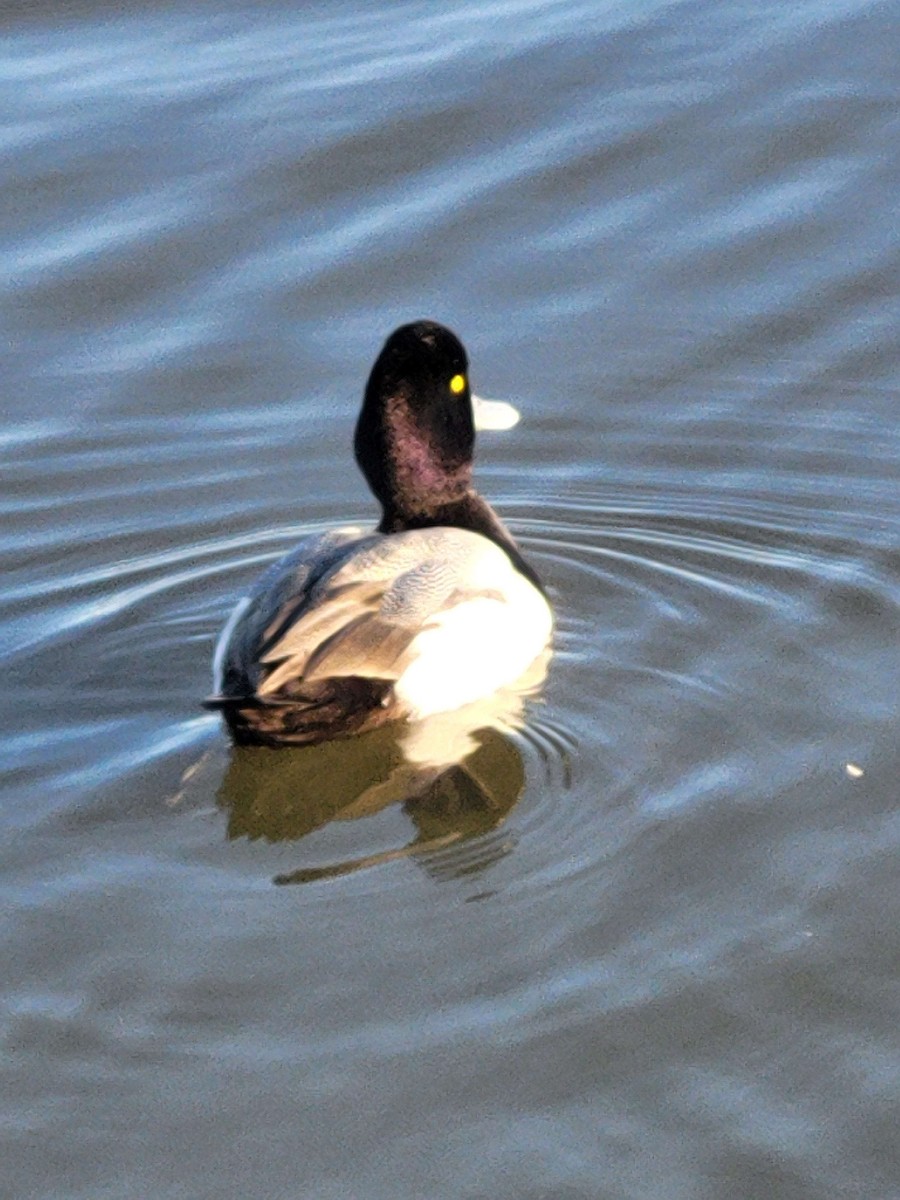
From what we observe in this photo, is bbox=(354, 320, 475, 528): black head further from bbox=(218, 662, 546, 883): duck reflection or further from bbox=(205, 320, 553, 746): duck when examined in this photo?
bbox=(218, 662, 546, 883): duck reflection

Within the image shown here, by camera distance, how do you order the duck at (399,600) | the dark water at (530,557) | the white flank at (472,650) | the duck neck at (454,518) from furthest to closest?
1. the duck neck at (454,518)
2. the white flank at (472,650)
3. the duck at (399,600)
4. the dark water at (530,557)

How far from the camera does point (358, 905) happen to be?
171 inches

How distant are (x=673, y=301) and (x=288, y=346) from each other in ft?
4.37

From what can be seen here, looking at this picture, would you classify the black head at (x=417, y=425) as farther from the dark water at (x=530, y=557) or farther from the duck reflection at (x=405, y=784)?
the duck reflection at (x=405, y=784)

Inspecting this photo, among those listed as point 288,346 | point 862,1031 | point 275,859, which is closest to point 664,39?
point 288,346

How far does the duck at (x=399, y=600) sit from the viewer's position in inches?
197

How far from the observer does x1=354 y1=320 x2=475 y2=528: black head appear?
5770mm

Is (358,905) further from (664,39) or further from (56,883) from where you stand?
(664,39)

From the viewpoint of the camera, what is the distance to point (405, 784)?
5008 millimetres

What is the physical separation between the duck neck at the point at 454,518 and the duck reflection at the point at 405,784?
612mm

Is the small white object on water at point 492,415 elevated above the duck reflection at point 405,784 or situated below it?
above

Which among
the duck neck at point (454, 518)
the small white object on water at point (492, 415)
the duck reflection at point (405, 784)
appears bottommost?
the duck reflection at point (405, 784)

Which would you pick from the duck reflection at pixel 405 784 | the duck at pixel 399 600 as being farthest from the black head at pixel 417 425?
the duck reflection at pixel 405 784

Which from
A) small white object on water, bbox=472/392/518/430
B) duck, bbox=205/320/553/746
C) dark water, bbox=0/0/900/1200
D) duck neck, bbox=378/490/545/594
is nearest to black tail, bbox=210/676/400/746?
duck, bbox=205/320/553/746
